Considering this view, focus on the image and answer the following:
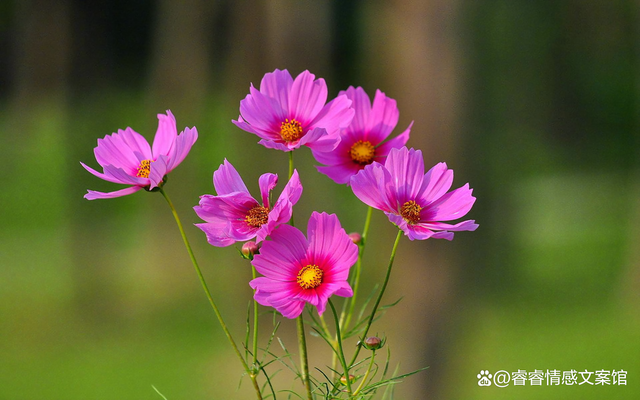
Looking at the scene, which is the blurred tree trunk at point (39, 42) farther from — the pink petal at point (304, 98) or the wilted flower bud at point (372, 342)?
the wilted flower bud at point (372, 342)

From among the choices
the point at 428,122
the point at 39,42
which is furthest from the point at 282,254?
the point at 39,42

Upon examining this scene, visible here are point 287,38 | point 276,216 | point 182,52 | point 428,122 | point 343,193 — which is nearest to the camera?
point 276,216

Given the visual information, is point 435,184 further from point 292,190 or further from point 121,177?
point 121,177

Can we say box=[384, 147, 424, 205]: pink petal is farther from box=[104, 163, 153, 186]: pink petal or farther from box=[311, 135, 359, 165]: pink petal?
box=[104, 163, 153, 186]: pink petal

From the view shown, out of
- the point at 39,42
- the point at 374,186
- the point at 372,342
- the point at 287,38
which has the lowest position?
the point at 372,342

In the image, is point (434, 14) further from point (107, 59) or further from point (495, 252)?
point (107, 59)

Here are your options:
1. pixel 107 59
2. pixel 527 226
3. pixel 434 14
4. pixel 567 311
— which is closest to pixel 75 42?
pixel 107 59
